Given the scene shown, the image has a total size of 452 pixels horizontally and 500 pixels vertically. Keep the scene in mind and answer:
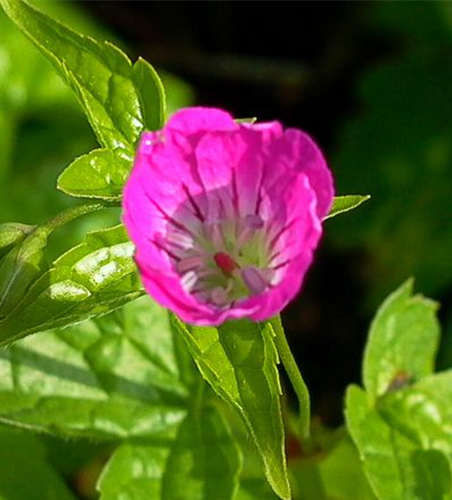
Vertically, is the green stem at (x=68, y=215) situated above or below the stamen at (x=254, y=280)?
above

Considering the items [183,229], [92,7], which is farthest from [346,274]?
[183,229]

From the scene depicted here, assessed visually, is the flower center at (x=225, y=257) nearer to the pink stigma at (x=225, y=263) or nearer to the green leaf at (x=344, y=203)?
the pink stigma at (x=225, y=263)

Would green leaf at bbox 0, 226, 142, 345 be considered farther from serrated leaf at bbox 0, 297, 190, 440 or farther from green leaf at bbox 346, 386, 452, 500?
green leaf at bbox 346, 386, 452, 500

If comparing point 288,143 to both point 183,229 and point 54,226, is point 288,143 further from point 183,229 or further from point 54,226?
point 54,226

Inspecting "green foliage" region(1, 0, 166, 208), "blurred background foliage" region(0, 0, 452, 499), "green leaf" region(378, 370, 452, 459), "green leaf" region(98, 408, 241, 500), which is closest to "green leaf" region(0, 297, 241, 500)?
"green leaf" region(98, 408, 241, 500)

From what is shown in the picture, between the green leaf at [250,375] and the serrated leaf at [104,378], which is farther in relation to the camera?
the serrated leaf at [104,378]

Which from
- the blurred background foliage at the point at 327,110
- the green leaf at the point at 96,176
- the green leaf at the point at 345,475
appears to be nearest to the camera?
the green leaf at the point at 96,176

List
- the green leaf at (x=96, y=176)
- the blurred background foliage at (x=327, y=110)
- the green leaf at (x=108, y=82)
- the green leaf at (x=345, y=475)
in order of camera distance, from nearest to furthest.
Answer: the green leaf at (x=96, y=176), the green leaf at (x=108, y=82), the green leaf at (x=345, y=475), the blurred background foliage at (x=327, y=110)

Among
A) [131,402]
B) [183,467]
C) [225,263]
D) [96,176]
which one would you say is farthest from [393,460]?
[96,176]

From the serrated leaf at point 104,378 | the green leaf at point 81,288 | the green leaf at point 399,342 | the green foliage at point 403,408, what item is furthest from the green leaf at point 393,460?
the green leaf at point 81,288
